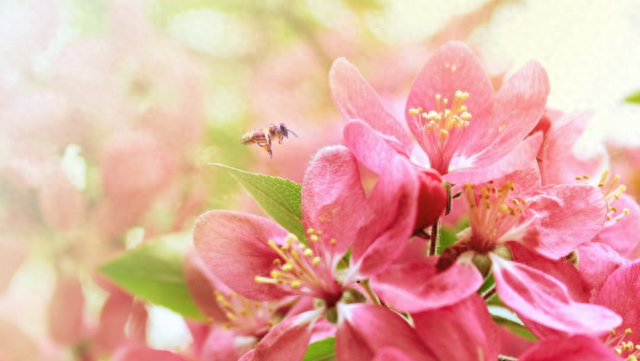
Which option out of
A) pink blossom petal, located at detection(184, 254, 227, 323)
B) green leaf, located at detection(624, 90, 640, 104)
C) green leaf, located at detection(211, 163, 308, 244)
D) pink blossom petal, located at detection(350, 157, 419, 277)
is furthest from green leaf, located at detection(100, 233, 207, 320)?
green leaf, located at detection(624, 90, 640, 104)

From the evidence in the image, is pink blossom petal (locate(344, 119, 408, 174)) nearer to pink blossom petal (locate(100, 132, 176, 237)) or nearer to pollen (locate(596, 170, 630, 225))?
pollen (locate(596, 170, 630, 225))

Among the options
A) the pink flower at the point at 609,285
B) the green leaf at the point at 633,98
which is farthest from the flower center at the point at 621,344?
the green leaf at the point at 633,98

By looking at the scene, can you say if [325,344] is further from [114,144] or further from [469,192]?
[114,144]

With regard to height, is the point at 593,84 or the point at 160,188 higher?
the point at 160,188

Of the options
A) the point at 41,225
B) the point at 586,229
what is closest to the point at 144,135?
the point at 41,225

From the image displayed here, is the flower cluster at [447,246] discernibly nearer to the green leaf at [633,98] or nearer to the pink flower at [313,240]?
the pink flower at [313,240]

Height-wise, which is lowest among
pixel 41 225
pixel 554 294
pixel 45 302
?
pixel 554 294
